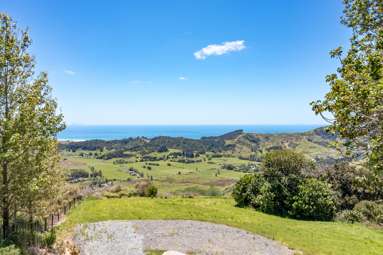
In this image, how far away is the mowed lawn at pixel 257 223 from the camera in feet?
41.0

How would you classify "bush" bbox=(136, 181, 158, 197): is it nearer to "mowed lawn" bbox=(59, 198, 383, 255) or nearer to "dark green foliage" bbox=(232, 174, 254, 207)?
"mowed lawn" bbox=(59, 198, 383, 255)

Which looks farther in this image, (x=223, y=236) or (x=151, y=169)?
(x=151, y=169)

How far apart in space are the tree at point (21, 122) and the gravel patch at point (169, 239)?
3850 mm

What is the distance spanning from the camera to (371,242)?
13492 mm

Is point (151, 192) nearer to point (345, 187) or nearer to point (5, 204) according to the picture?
point (5, 204)

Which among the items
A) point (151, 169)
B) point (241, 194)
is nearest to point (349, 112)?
point (241, 194)

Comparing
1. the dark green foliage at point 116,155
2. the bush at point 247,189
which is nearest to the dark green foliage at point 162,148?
the dark green foliage at point 116,155

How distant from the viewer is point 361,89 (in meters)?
4.45

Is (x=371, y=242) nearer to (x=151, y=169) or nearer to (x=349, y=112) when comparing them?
(x=349, y=112)

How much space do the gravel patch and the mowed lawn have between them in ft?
3.63

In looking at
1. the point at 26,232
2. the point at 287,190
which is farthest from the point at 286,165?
the point at 26,232

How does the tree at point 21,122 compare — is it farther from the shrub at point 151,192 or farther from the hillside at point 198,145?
the hillside at point 198,145

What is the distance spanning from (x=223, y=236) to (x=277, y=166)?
979cm

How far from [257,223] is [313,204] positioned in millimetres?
5359
